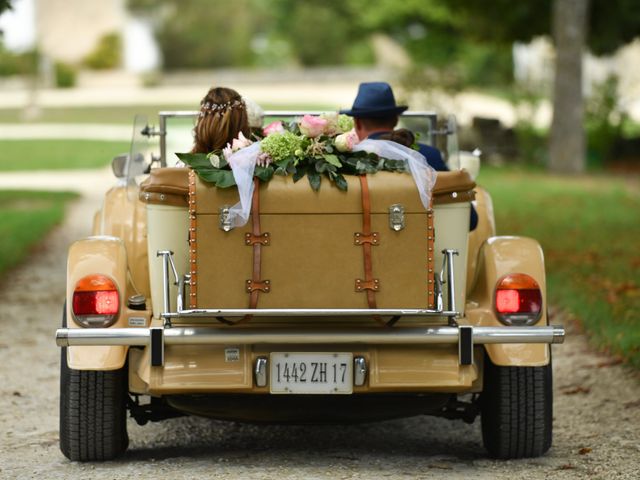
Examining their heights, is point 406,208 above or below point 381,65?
below

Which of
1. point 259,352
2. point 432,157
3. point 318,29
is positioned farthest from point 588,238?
point 318,29

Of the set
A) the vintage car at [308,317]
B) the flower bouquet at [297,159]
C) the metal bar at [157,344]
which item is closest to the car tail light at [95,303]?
the vintage car at [308,317]

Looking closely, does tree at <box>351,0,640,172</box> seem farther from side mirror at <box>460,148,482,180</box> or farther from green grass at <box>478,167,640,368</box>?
side mirror at <box>460,148,482,180</box>

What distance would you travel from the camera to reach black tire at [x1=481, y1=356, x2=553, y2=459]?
5.85 m

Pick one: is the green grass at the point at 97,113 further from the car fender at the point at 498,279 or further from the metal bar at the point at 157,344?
the metal bar at the point at 157,344

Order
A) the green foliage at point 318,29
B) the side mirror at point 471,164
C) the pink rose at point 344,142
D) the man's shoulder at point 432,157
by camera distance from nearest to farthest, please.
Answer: the pink rose at point 344,142 < the man's shoulder at point 432,157 < the side mirror at point 471,164 < the green foliage at point 318,29

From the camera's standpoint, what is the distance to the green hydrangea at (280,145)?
542 centimetres

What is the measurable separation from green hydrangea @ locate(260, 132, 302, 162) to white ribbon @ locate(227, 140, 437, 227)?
4 cm

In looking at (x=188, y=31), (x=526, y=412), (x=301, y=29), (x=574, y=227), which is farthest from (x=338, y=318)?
(x=188, y=31)

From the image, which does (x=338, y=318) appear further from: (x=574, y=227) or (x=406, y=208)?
(x=574, y=227)

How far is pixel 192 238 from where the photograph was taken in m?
5.25

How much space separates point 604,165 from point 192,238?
22826 millimetres

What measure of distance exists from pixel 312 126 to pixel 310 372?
1.04 m

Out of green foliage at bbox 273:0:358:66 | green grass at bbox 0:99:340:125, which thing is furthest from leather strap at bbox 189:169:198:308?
green foliage at bbox 273:0:358:66
